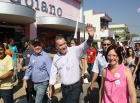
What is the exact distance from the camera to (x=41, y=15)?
20.7 meters

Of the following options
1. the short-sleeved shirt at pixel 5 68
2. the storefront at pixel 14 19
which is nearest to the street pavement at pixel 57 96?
the short-sleeved shirt at pixel 5 68

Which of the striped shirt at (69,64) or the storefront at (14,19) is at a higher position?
the storefront at (14,19)

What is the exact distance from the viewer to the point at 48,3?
71.0 feet

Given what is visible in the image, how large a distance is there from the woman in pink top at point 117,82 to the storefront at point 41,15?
10881 millimetres

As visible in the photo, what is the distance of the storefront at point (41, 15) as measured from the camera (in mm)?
14283

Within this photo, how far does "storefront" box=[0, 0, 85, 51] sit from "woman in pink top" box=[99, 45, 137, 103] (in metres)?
10.9

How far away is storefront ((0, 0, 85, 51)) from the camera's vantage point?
14283 mm

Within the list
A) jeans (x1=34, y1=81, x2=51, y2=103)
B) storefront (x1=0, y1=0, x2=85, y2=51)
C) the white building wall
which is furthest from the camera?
the white building wall

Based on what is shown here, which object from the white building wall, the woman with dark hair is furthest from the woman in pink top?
the white building wall

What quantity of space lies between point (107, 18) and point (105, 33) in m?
5.72

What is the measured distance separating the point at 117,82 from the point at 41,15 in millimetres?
18903

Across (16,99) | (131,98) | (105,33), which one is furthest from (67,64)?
(105,33)

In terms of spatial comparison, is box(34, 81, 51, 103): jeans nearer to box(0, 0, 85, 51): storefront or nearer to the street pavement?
the street pavement

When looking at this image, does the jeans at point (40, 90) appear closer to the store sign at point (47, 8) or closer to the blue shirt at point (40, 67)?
the blue shirt at point (40, 67)
